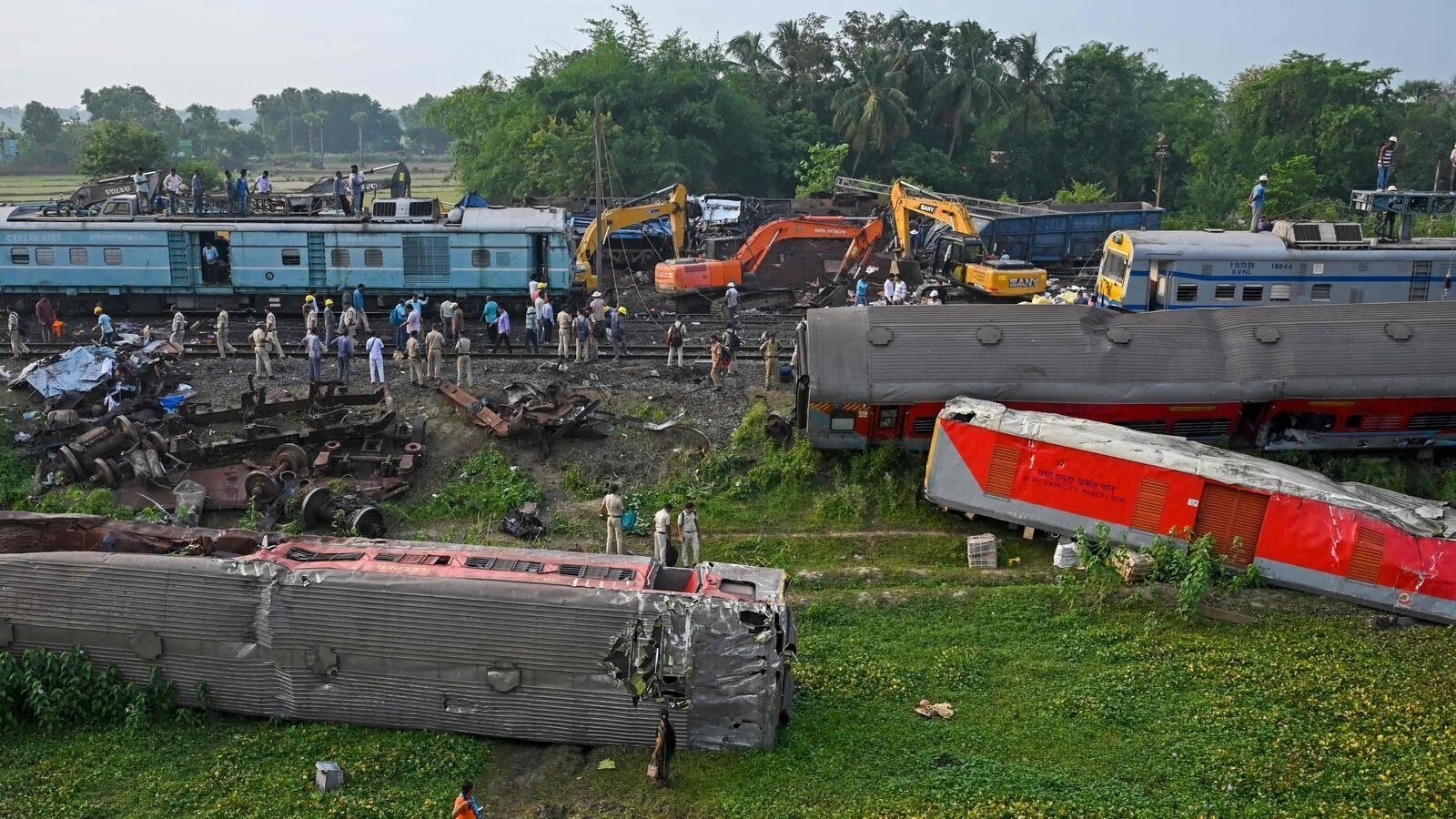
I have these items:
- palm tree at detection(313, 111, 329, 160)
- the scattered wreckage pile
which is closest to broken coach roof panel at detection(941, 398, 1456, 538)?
the scattered wreckage pile

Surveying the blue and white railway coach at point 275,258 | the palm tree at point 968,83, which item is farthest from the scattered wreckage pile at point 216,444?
the palm tree at point 968,83

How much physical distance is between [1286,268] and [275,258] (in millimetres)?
24173

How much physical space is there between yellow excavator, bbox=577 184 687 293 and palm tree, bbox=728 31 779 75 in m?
26.2

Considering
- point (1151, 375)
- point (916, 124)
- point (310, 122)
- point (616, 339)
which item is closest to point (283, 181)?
point (310, 122)

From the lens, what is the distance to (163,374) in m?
24.0

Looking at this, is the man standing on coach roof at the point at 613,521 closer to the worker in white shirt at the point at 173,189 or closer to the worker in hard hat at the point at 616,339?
the worker in hard hat at the point at 616,339

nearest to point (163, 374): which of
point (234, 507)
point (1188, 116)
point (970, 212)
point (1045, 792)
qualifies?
point (234, 507)

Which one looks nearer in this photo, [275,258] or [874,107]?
[275,258]

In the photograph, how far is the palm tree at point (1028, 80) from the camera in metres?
59.1

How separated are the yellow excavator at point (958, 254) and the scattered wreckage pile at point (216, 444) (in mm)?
16236

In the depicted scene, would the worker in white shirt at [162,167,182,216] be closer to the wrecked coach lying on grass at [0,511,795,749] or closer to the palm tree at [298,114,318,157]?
the wrecked coach lying on grass at [0,511,795,749]

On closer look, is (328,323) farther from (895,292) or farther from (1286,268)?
(1286,268)

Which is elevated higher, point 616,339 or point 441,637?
point 616,339

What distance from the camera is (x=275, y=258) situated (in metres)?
30.5
